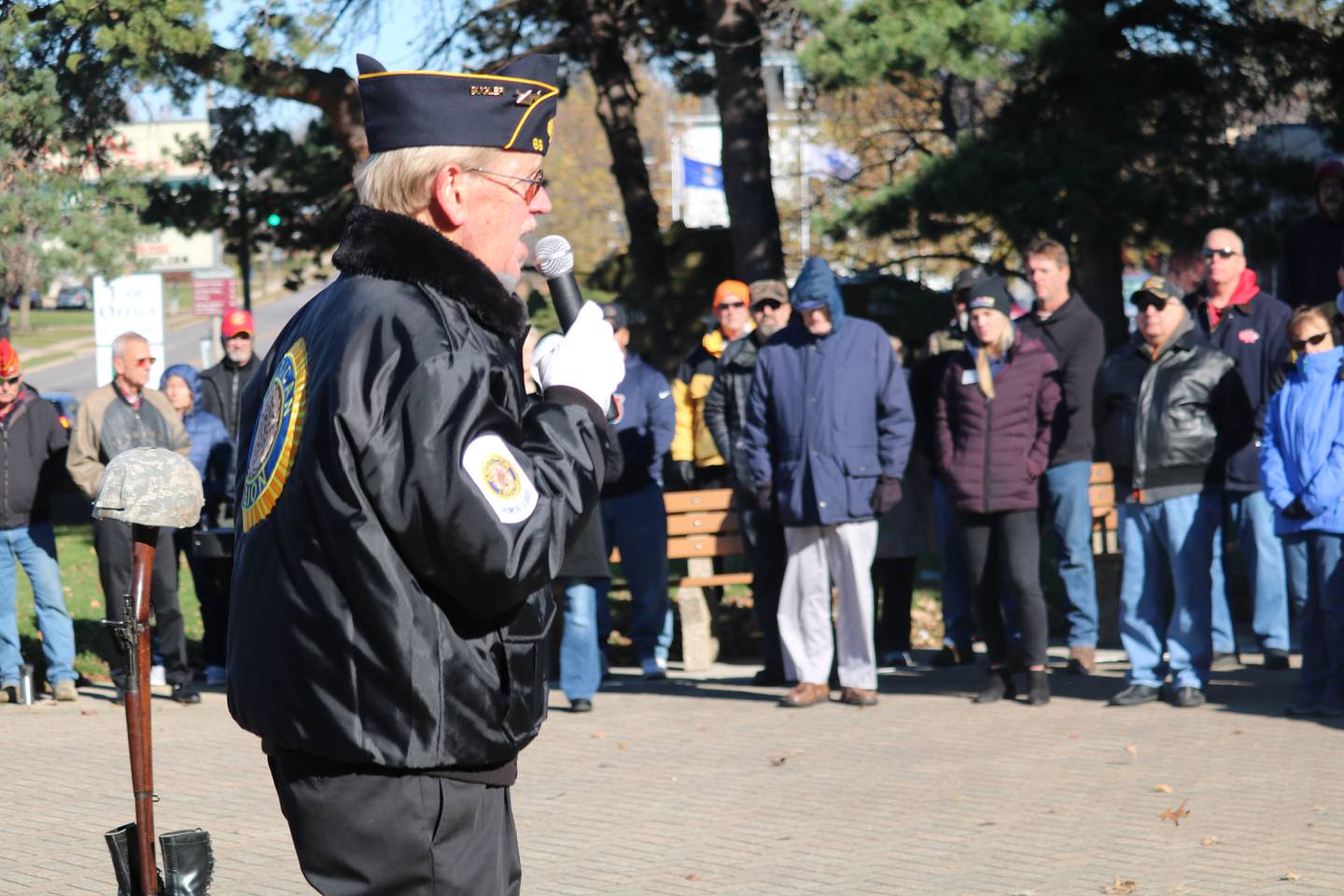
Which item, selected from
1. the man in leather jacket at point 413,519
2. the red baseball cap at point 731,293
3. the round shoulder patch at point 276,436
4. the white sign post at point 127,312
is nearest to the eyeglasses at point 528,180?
→ the man in leather jacket at point 413,519

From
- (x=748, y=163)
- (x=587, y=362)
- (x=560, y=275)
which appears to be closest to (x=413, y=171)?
(x=587, y=362)

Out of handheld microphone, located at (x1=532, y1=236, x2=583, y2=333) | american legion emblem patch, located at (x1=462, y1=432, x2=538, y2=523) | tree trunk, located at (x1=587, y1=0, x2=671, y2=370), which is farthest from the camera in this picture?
tree trunk, located at (x1=587, y1=0, x2=671, y2=370)

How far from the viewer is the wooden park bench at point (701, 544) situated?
11008 mm

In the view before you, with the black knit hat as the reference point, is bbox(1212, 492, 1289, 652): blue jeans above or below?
below

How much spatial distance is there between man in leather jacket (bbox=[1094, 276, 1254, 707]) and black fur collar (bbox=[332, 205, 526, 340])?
21.5ft

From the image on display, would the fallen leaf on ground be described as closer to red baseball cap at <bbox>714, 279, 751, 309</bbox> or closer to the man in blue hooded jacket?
the man in blue hooded jacket

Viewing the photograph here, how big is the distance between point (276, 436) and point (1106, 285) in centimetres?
1571

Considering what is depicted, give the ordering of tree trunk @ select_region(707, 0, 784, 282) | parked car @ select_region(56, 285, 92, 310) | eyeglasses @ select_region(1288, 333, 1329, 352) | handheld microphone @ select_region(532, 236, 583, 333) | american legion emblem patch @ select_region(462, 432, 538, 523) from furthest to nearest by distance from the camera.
Result: parked car @ select_region(56, 285, 92, 310) < tree trunk @ select_region(707, 0, 784, 282) < eyeglasses @ select_region(1288, 333, 1329, 352) < handheld microphone @ select_region(532, 236, 583, 333) < american legion emblem patch @ select_region(462, 432, 538, 523)

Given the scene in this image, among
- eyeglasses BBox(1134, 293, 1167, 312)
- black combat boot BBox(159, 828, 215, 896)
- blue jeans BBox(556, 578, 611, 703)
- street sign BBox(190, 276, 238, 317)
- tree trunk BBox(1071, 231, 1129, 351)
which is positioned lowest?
blue jeans BBox(556, 578, 611, 703)

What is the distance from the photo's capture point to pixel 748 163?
1612 centimetres

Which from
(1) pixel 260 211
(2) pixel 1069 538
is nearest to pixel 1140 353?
(2) pixel 1069 538

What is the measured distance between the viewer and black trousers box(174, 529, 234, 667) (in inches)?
422

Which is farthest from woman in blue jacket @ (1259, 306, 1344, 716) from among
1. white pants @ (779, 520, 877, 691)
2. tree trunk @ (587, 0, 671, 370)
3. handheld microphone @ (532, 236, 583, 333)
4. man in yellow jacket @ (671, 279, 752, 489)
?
tree trunk @ (587, 0, 671, 370)

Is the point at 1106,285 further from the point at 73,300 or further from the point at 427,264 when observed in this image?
the point at 73,300
